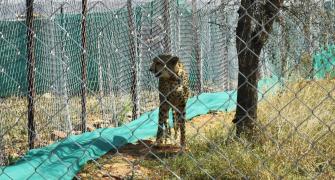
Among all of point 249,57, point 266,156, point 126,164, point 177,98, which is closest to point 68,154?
point 126,164

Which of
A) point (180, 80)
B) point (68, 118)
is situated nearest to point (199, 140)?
point (180, 80)

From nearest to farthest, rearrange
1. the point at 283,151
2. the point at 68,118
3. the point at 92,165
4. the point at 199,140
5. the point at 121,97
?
1. the point at 283,151
2. the point at 92,165
3. the point at 199,140
4. the point at 68,118
5. the point at 121,97

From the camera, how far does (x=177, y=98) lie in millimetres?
5266

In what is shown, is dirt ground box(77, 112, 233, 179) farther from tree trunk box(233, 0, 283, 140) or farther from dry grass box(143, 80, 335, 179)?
tree trunk box(233, 0, 283, 140)

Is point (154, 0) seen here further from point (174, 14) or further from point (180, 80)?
point (180, 80)

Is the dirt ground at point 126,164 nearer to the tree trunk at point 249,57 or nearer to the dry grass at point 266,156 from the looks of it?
the dry grass at point 266,156

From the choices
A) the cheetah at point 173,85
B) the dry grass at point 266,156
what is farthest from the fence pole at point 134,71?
the dry grass at point 266,156

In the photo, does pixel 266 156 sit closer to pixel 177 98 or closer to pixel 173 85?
pixel 177 98

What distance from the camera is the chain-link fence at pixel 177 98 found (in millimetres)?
4176

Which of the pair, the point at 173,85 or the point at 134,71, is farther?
the point at 134,71

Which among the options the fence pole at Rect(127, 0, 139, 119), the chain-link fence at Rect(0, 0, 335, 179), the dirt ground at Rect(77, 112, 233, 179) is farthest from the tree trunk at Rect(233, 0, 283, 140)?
the fence pole at Rect(127, 0, 139, 119)

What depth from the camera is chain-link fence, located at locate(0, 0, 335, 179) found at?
4.18 m

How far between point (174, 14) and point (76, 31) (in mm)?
1799

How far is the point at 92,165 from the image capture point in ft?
15.4
